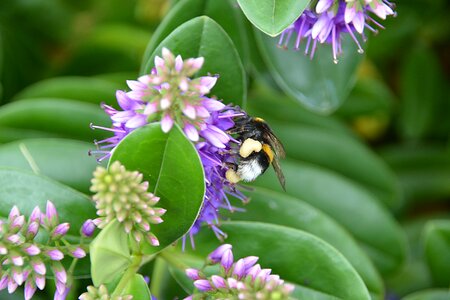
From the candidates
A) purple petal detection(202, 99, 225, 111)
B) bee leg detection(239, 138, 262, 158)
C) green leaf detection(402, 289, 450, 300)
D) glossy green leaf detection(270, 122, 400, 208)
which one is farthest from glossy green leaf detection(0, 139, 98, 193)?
green leaf detection(402, 289, 450, 300)

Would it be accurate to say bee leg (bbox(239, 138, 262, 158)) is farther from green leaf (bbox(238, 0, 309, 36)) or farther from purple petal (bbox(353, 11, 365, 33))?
purple petal (bbox(353, 11, 365, 33))

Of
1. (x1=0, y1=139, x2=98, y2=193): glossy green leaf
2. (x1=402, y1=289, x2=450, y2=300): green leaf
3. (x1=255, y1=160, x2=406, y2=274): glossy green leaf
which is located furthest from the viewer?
(x1=255, y1=160, x2=406, y2=274): glossy green leaf

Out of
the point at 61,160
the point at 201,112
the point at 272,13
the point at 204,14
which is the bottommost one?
the point at 61,160

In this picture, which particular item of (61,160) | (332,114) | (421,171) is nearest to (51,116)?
(61,160)

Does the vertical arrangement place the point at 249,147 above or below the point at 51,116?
above

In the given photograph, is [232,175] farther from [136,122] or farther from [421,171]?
[421,171]

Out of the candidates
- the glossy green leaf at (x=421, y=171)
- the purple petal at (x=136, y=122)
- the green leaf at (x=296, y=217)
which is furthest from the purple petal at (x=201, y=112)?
the glossy green leaf at (x=421, y=171)
